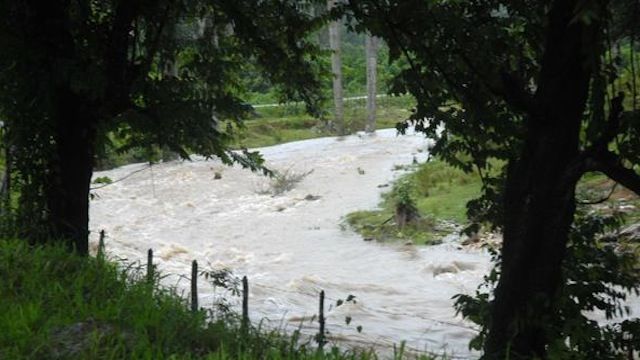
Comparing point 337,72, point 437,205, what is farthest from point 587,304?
point 337,72

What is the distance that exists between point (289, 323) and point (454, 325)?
89.5 inches

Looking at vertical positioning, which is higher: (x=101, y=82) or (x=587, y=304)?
(x=101, y=82)

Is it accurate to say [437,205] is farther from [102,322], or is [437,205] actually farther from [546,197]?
[102,322]

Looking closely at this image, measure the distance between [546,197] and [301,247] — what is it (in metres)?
12.9

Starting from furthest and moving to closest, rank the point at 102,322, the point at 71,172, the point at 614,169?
the point at 71,172 < the point at 614,169 < the point at 102,322

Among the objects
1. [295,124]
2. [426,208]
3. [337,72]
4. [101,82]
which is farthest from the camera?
[295,124]

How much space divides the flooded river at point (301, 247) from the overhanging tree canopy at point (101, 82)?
4.96 ft

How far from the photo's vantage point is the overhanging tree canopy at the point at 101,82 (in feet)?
24.6

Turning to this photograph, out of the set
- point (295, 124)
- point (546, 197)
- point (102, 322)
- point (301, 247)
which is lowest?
point (301, 247)

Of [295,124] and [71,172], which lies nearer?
[71,172]

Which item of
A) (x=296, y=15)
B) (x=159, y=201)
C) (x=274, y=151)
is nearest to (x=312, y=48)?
(x=296, y=15)

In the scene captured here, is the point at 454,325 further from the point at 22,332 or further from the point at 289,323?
the point at 22,332

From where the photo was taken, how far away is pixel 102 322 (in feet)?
14.8

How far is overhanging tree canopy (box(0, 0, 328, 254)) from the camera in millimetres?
7484
